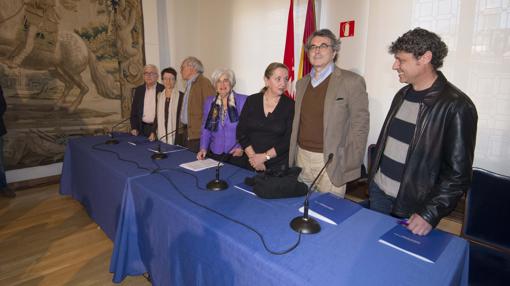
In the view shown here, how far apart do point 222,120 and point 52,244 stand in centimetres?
178

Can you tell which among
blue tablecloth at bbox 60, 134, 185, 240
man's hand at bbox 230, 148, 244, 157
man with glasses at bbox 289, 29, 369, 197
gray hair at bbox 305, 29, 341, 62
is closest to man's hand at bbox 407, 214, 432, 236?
man with glasses at bbox 289, 29, 369, 197

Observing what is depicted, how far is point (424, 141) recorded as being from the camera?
132 centimetres

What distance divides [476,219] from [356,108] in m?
0.86

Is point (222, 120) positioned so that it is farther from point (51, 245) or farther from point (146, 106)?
point (51, 245)

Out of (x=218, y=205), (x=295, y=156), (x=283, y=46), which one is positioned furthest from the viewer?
(x=283, y=46)

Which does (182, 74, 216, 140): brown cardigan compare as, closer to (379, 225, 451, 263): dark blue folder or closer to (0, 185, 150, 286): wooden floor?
(0, 185, 150, 286): wooden floor

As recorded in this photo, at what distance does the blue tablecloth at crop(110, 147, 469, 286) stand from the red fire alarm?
8.09ft

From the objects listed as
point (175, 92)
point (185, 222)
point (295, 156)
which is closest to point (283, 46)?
point (175, 92)

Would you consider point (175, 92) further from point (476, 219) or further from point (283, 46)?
point (476, 219)

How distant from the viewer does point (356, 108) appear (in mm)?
1756

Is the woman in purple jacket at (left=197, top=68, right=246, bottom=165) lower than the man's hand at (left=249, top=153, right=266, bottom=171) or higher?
higher

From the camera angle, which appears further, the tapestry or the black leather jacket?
the tapestry

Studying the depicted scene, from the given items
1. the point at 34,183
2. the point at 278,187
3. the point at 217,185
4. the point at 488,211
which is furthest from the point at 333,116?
the point at 34,183

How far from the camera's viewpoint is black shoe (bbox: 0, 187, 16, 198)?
356 centimetres
